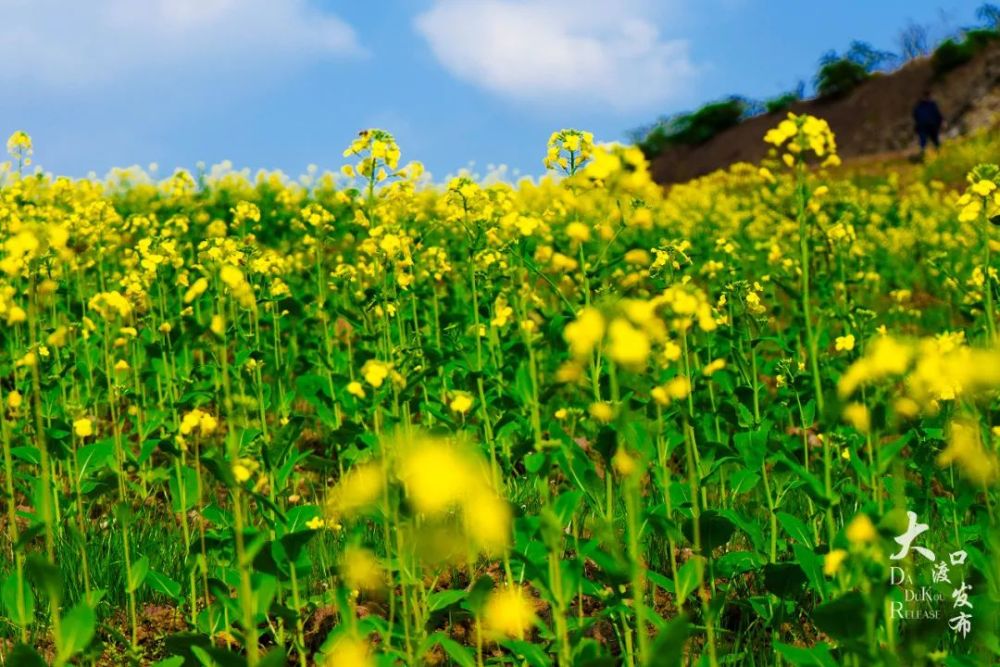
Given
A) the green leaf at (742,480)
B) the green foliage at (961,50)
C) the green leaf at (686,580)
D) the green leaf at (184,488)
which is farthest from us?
the green foliage at (961,50)

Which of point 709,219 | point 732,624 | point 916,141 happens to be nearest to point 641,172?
point 732,624

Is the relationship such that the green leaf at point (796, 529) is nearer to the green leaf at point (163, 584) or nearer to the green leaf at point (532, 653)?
the green leaf at point (532, 653)

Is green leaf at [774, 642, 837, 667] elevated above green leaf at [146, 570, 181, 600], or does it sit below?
below

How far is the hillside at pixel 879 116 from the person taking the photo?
109 ft

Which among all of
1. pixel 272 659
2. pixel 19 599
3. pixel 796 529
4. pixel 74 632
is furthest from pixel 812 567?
pixel 19 599

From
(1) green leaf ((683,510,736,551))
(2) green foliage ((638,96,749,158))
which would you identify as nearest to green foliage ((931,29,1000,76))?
(2) green foliage ((638,96,749,158))

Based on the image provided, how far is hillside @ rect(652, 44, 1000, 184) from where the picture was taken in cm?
3325

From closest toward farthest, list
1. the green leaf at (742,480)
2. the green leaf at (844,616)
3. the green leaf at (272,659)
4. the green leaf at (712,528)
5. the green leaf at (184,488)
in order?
the green leaf at (272,659) → the green leaf at (844,616) → the green leaf at (712,528) → the green leaf at (742,480) → the green leaf at (184,488)

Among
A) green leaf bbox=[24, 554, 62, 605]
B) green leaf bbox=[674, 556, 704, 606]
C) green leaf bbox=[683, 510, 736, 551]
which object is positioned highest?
green leaf bbox=[24, 554, 62, 605]

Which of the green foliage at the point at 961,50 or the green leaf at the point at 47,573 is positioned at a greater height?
the green foliage at the point at 961,50

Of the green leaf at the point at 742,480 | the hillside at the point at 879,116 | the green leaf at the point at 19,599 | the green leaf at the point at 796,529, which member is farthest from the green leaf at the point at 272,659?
the hillside at the point at 879,116

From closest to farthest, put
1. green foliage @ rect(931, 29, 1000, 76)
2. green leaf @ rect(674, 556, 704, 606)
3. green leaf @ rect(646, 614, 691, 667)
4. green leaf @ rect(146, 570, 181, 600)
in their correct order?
green leaf @ rect(646, 614, 691, 667)
green leaf @ rect(674, 556, 704, 606)
green leaf @ rect(146, 570, 181, 600)
green foliage @ rect(931, 29, 1000, 76)

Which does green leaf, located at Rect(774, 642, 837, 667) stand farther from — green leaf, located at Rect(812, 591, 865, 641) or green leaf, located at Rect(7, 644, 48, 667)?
green leaf, located at Rect(7, 644, 48, 667)

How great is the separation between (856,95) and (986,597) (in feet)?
126
